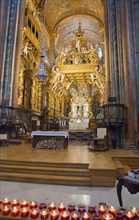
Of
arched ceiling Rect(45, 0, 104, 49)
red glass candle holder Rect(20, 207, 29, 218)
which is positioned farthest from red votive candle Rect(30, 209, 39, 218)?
arched ceiling Rect(45, 0, 104, 49)

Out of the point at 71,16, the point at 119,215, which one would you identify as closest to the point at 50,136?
the point at 119,215

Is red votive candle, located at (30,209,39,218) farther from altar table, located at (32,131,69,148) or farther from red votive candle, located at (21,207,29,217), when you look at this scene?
altar table, located at (32,131,69,148)

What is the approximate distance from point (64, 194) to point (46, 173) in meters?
1.06

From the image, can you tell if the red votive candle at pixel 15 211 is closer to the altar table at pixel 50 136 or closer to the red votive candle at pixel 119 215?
the red votive candle at pixel 119 215

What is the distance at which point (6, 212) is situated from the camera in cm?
165

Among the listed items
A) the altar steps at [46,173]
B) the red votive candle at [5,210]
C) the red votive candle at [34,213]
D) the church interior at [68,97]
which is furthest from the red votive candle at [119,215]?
the altar steps at [46,173]

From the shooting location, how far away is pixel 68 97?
65.1 feet

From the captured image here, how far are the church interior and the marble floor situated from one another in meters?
0.12

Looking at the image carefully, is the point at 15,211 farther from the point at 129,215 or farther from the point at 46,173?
the point at 46,173

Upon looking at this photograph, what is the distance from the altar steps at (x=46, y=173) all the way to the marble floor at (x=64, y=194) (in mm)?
170

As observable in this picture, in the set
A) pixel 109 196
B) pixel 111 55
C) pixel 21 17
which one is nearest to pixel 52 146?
pixel 109 196

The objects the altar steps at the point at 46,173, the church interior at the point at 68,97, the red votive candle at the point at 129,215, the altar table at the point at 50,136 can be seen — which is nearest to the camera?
the red votive candle at the point at 129,215

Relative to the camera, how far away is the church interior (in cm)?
430

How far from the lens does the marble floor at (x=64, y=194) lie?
285cm
